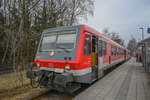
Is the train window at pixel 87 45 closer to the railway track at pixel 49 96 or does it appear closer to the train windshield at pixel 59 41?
the train windshield at pixel 59 41

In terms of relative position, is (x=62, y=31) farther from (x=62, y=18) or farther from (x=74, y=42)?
(x=62, y=18)

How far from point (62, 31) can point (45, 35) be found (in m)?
1.03

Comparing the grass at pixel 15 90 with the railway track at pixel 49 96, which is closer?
the railway track at pixel 49 96

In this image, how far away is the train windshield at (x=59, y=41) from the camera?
15.1 ft

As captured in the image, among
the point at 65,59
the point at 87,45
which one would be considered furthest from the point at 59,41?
the point at 87,45

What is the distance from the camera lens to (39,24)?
13812mm

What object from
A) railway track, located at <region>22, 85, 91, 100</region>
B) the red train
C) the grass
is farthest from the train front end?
the grass

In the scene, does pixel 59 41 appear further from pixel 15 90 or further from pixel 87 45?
pixel 15 90

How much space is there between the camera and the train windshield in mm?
4602

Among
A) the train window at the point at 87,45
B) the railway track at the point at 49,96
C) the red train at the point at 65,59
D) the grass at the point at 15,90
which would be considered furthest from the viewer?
the train window at the point at 87,45

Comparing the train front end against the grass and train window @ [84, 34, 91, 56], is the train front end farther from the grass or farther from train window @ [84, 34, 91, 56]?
the grass

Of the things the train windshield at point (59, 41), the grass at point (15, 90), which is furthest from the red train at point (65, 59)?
the grass at point (15, 90)

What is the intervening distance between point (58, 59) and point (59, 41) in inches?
32.3

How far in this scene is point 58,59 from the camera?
4.50m
